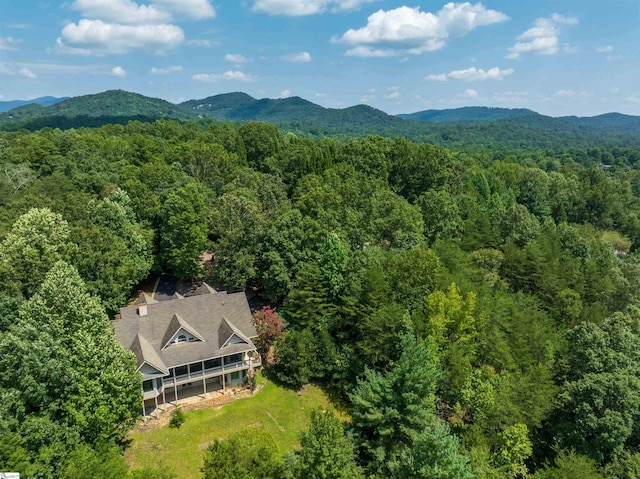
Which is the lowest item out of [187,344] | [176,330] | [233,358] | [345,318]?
[233,358]

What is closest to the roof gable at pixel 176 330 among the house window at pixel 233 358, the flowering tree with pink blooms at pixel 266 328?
the house window at pixel 233 358

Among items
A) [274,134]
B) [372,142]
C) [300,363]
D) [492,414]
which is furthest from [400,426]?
[274,134]

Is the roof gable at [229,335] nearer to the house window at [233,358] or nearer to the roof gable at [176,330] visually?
the house window at [233,358]

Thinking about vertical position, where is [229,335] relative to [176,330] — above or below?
below

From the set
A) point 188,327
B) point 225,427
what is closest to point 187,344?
point 188,327

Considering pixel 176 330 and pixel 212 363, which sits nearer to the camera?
pixel 176 330

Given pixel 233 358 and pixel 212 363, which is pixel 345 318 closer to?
pixel 233 358

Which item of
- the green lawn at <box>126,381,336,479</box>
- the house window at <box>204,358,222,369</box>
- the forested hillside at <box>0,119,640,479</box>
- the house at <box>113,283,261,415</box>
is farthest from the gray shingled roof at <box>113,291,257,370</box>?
the green lawn at <box>126,381,336,479</box>
